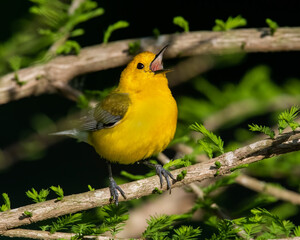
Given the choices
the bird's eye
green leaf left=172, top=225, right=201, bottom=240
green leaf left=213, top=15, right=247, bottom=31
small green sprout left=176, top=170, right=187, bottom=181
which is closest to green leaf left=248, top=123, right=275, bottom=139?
small green sprout left=176, top=170, right=187, bottom=181

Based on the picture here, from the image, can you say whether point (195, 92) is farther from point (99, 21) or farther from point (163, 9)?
point (99, 21)

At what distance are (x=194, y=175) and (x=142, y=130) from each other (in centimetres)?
71

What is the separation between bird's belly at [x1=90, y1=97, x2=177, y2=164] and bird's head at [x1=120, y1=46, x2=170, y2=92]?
380mm

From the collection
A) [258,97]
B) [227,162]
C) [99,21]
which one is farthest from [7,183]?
[227,162]

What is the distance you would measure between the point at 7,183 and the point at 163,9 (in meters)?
3.15

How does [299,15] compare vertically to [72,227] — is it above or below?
above

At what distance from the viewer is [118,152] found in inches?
140

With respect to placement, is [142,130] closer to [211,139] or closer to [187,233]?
[211,139]

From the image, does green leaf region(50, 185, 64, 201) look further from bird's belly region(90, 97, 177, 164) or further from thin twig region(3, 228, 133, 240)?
bird's belly region(90, 97, 177, 164)

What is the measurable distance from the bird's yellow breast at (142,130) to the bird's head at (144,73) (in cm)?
17

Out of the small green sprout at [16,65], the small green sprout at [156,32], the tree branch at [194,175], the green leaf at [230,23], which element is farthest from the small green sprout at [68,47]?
the tree branch at [194,175]

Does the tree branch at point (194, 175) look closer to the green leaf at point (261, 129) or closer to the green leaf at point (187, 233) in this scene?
the green leaf at point (261, 129)

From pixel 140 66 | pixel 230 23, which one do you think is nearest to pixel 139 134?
pixel 140 66

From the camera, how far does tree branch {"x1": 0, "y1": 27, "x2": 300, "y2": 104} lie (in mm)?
4547
